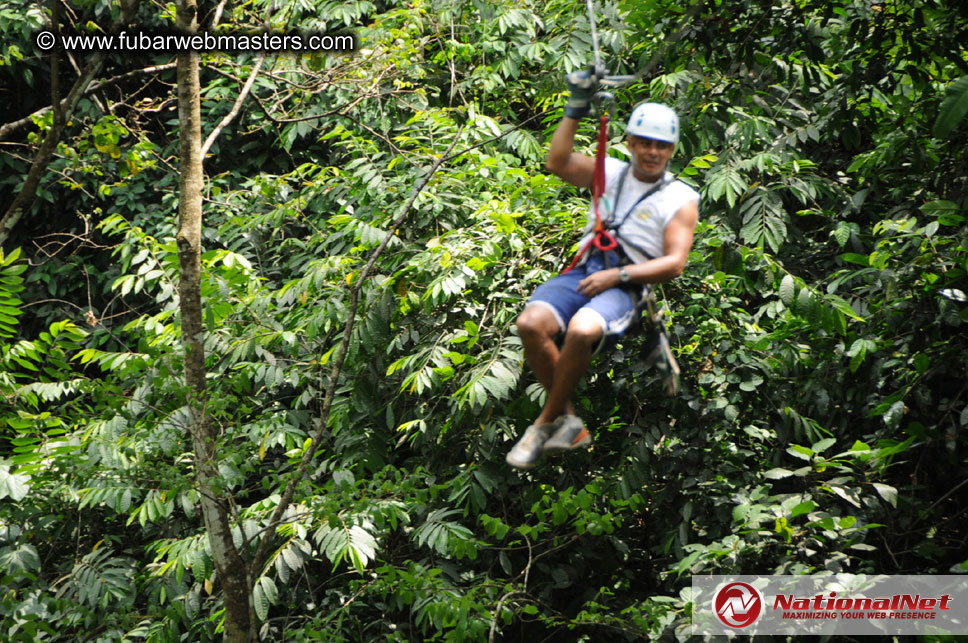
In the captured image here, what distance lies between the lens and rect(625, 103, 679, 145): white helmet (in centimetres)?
327

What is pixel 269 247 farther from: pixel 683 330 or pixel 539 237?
pixel 683 330

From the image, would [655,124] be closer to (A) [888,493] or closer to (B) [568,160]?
(B) [568,160]

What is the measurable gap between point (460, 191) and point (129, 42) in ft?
7.22

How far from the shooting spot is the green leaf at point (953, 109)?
322 centimetres

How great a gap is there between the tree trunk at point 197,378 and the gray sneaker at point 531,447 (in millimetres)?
2193

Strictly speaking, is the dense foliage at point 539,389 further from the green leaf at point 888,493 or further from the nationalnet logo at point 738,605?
the nationalnet logo at point 738,605

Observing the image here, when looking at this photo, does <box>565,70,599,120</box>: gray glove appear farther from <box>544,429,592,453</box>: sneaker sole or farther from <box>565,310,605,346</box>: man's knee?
<box>544,429,592,453</box>: sneaker sole

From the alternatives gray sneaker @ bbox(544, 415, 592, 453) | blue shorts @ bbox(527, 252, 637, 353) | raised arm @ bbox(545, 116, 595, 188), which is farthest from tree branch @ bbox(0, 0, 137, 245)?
gray sneaker @ bbox(544, 415, 592, 453)

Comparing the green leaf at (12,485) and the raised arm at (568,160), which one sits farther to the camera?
the green leaf at (12,485)

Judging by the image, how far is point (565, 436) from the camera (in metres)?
3.32

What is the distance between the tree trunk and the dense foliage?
0.38 feet

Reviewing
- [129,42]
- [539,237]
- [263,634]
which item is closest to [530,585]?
[263,634]

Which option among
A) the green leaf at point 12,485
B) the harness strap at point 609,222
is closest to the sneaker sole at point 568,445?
the harness strap at point 609,222

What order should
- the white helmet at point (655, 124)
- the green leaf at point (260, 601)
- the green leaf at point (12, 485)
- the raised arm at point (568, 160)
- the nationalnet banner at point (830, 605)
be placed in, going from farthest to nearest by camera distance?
the green leaf at point (12, 485), the green leaf at point (260, 601), the nationalnet banner at point (830, 605), the raised arm at point (568, 160), the white helmet at point (655, 124)
